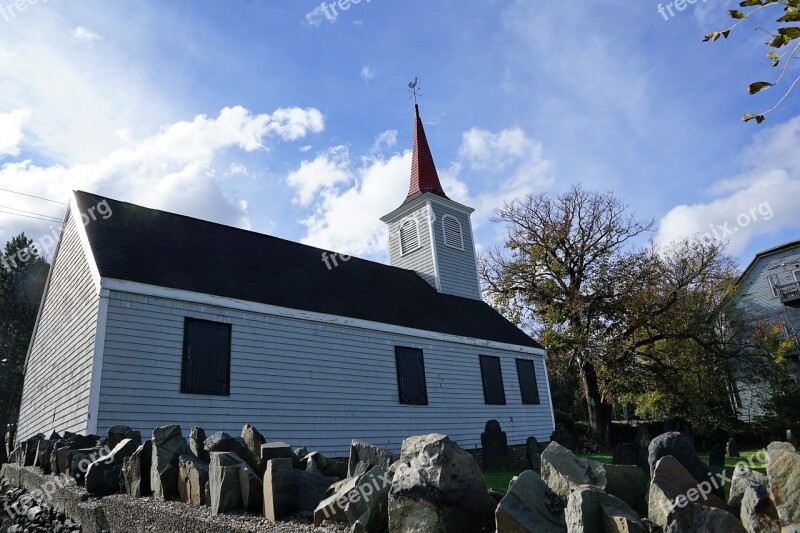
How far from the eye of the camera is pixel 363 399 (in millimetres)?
13102

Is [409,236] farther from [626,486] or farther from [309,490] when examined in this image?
[626,486]

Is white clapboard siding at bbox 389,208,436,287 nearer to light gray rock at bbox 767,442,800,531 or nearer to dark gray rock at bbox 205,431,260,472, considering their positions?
dark gray rock at bbox 205,431,260,472

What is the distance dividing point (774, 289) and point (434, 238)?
90.1ft

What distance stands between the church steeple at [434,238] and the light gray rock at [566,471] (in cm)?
1663

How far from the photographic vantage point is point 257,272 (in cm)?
1351

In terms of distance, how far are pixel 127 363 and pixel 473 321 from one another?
1128 centimetres

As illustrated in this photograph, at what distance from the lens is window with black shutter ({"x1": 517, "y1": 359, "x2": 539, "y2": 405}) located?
17.9 m

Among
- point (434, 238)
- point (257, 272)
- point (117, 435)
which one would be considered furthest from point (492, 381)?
point (117, 435)

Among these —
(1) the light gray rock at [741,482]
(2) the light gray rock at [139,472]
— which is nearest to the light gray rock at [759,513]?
(1) the light gray rock at [741,482]

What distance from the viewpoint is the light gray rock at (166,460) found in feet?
13.3

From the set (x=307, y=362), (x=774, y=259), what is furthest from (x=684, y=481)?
(x=774, y=259)

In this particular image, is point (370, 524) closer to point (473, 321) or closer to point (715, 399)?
point (473, 321)

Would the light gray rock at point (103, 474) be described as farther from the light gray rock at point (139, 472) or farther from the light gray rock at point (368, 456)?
the light gray rock at point (368, 456)

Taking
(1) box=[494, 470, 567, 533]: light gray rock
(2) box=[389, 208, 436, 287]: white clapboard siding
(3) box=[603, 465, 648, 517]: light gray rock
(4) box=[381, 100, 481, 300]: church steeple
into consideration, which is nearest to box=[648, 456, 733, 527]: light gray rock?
(1) box=[494, 470, 567, 533]: light gray rock
